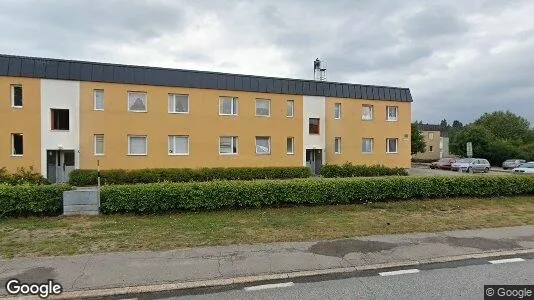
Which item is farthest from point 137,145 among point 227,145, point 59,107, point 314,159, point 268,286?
point 268,286

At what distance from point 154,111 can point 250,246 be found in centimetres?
1590

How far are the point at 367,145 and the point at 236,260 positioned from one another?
2189 centimetres

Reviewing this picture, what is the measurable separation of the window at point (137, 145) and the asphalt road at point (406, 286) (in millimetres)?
17275

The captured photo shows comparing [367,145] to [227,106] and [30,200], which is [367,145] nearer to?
[227,106]

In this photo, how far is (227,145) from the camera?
22234 mm

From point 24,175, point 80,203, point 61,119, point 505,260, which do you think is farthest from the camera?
point 61,119

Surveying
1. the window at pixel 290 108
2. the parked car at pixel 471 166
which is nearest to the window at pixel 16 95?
the window at pixel 290 108

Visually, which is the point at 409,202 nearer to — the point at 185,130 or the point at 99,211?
the point at 99,211

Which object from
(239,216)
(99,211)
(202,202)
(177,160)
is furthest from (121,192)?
(177,160)

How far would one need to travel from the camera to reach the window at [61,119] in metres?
18.8

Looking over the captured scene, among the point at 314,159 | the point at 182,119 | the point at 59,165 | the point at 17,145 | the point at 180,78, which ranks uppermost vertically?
the point at 180,78

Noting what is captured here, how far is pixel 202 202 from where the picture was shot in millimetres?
9352

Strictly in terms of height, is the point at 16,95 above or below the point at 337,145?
above

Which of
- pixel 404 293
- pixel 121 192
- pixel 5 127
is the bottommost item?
pixel 404 293
